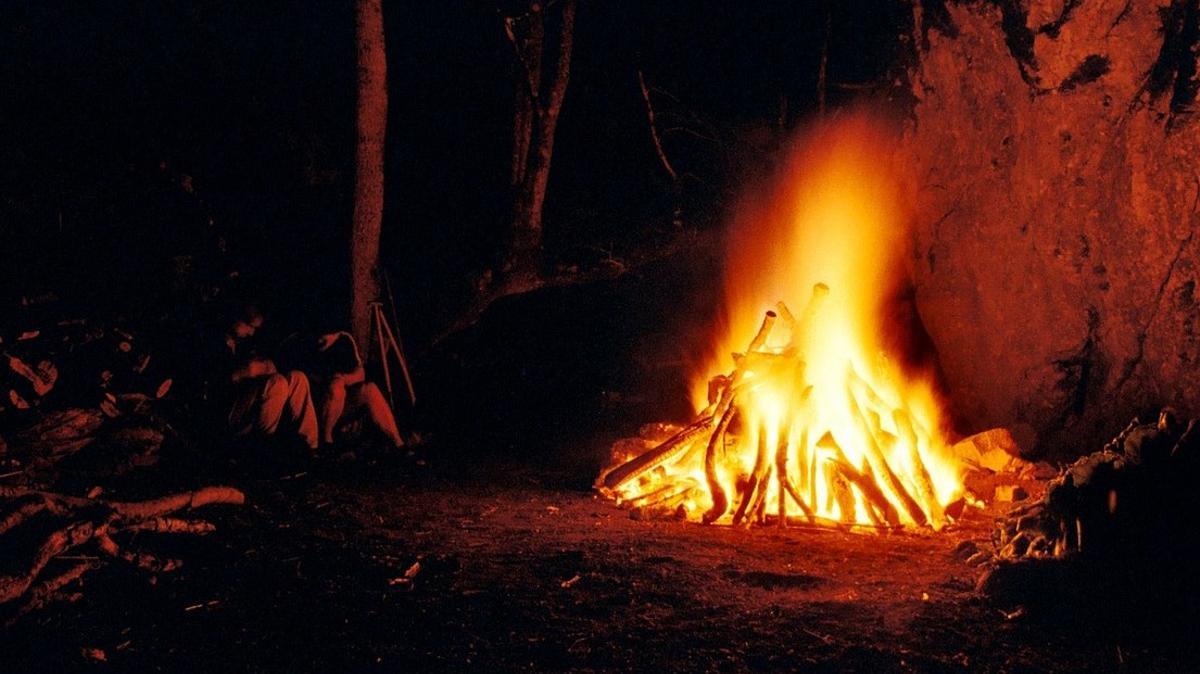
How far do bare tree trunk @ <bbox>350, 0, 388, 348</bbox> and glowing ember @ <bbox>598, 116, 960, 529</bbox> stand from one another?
4.23 metres

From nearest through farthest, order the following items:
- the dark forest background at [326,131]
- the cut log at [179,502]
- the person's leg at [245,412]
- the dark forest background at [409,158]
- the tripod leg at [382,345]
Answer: the cut log at [179,502] → the person's leg at [245,412] → the tripod leg at [382,345] → the dark forest background at [409,158] → the dark forest background at [326,131]

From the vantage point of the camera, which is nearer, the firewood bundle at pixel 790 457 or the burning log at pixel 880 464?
the burning log at pixel 880 464

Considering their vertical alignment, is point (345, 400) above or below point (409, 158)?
below

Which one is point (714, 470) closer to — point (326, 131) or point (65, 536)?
point (65, 536)

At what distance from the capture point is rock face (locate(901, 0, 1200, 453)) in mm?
6203

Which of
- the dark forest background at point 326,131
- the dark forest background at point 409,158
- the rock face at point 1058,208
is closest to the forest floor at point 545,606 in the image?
the rock face at point 1058,208

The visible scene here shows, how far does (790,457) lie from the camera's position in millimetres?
6504

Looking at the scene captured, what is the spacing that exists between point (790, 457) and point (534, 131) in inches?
250

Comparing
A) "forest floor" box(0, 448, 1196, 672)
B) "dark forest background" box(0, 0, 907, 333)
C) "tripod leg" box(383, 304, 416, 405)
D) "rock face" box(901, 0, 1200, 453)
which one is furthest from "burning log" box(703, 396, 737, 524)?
"dark forest background" box(0, 0, 907, 333)

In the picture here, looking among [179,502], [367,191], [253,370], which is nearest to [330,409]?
[253,370]

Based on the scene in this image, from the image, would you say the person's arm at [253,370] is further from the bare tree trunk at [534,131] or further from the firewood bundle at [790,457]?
the bare tree trunk at [534,131]

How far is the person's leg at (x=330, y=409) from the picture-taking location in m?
8.31

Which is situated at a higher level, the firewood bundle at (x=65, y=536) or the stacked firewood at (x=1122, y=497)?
the stacked firewood at (x=1122, y=497)

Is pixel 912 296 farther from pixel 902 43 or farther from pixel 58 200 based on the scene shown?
pixel 58 200
